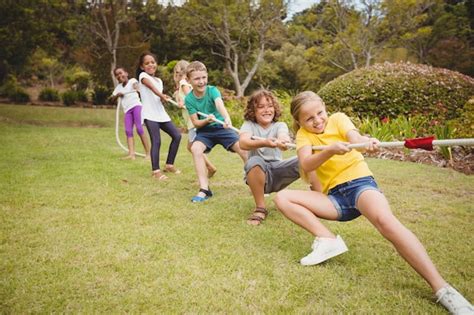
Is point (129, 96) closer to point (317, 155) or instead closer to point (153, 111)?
point (153, 111)

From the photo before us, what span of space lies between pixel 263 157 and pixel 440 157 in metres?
3.81

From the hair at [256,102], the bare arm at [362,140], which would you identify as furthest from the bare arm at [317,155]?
the hair at [256,102]

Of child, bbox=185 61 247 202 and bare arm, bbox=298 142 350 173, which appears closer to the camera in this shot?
bare arm, bbox=298 142 350 173

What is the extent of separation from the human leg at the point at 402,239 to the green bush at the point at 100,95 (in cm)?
2044

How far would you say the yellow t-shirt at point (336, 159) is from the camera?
2540mm

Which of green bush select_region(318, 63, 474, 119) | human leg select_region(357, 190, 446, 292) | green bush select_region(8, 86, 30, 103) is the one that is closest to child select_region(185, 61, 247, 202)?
human leg select_region(357, 190, 446, 292)

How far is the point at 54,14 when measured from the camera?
14672mm

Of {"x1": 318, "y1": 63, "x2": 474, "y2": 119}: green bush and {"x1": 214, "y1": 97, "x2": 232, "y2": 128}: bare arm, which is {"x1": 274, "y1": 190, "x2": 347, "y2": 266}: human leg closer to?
{"x1": 214, "y1": 97, "x2": 232, "y2": 128}: bare arm

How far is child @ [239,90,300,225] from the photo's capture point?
335cm

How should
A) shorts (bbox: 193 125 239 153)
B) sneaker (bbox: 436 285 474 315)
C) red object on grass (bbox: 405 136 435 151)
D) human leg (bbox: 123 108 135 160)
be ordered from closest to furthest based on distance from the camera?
1. sneaker (bbox: 436 285 474 315)
2. red object on grass (bbox: 405 136 435 151)
3. shorts (bbox: 193 125 239 153)
4. human leg (bbox: 123 108 135 160)

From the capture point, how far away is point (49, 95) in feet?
68.8

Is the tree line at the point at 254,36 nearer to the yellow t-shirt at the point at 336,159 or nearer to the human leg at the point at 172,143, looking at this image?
the human leg at the point at 172,143

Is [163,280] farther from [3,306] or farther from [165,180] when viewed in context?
[165,180]

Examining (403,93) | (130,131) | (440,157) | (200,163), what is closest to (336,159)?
(200,163)
